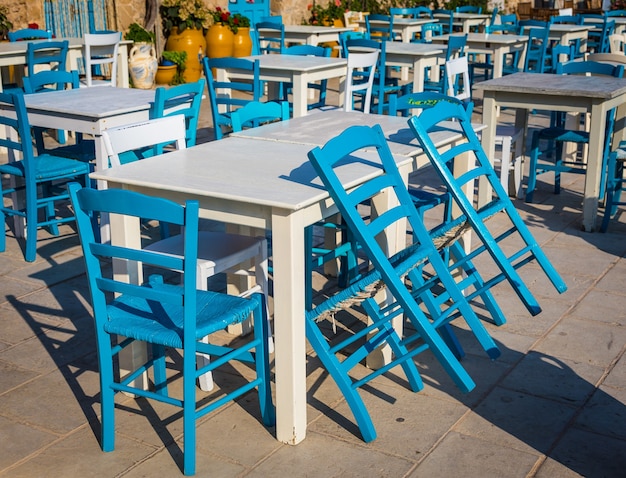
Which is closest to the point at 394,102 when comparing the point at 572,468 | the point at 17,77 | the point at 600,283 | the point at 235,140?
the point at 235,140

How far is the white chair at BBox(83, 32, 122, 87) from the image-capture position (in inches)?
310

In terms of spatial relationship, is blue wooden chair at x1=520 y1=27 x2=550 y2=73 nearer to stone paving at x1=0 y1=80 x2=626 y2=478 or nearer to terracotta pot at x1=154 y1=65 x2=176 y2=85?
terracotta pot at x1=154 y1=65 x2=176 y2=85

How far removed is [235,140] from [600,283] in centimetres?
201

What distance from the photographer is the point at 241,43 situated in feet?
40.3

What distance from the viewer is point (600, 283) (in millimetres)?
4648

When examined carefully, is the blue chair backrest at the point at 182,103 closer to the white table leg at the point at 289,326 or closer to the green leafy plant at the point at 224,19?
the white table leg at the point at 289,326

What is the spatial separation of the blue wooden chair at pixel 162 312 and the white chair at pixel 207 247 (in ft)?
→ 0.92

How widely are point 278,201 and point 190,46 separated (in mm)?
9397

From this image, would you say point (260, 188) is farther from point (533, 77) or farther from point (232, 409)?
point (533, 77)

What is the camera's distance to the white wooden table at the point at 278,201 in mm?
2912

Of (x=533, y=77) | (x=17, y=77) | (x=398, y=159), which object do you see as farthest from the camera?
(x=17, y=77)

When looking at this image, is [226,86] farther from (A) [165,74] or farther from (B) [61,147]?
(A) [165,74]

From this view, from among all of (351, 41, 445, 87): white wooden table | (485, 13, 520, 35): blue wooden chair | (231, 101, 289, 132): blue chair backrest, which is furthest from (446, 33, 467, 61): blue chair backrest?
(231, 101, 289, 132): blue chair backrest

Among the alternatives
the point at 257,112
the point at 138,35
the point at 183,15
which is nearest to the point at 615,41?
the point at 257,112
